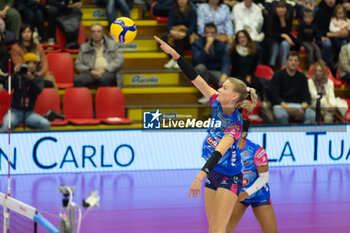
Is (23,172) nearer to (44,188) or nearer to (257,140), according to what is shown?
(44,188)

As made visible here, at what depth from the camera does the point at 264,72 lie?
48.3ft

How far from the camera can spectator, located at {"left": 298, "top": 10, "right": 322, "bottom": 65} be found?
50.2ft

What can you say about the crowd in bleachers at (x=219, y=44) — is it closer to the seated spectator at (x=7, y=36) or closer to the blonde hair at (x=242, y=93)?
the seated spectator at (x=7, y=36)

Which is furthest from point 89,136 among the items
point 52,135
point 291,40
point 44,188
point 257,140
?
point 291,40

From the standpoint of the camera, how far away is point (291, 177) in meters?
11.9

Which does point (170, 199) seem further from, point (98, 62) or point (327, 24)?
point (327, 24)

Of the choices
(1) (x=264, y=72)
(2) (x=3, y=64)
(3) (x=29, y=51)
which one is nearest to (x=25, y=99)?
(2) (x=3, y=64)

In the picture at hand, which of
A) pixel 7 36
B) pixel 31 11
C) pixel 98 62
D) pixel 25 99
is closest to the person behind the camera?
pixel 25 99

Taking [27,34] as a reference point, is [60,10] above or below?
above

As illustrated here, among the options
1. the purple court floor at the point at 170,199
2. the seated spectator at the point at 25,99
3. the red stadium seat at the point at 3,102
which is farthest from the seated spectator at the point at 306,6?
the red stadium seat at the point at 3,102

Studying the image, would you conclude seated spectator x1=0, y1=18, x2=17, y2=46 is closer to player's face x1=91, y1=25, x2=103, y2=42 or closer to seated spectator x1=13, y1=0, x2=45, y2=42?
seated spectator x1=13, y1=0, x2=45, y2=42

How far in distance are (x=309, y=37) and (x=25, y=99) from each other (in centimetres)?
682

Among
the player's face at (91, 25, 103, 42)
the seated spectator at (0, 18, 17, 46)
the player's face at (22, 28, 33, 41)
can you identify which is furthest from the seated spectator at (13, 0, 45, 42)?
the player's face at (91, 25, 103, 42)

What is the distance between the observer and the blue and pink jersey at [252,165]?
22.5 ft
